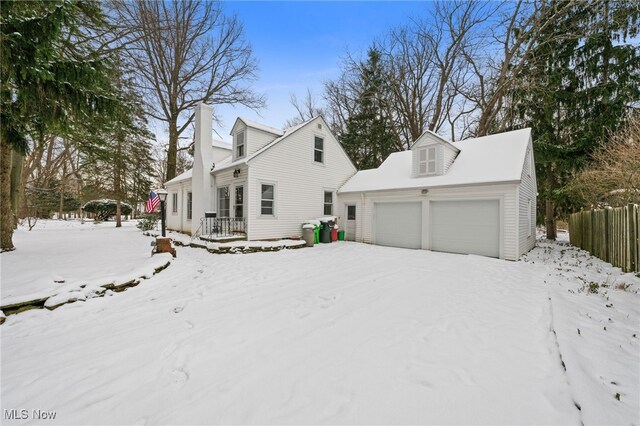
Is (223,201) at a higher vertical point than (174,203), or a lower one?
lower

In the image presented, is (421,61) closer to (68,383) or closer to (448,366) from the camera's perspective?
(448,366)

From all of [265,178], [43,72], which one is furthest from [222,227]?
[43,72]

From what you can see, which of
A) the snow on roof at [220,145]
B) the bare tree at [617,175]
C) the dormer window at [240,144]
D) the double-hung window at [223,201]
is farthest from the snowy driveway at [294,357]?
the snow on roof at [220,145]

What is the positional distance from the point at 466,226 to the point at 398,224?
2878mm

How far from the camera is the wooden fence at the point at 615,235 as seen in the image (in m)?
6.24

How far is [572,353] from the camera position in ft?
9.34

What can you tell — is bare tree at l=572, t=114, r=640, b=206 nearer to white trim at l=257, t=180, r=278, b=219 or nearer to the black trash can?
the black trash can

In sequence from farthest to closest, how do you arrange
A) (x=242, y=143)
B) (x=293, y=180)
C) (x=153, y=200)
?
(x=293, y=180), (x=242, y=143), (x=153, y=200)

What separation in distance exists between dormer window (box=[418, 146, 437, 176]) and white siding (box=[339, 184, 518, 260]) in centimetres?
108

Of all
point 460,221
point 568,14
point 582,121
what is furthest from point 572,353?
point 568,14

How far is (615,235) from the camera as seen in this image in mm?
7223

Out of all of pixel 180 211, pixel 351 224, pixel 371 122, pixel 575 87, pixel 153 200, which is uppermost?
pixel 371 122
